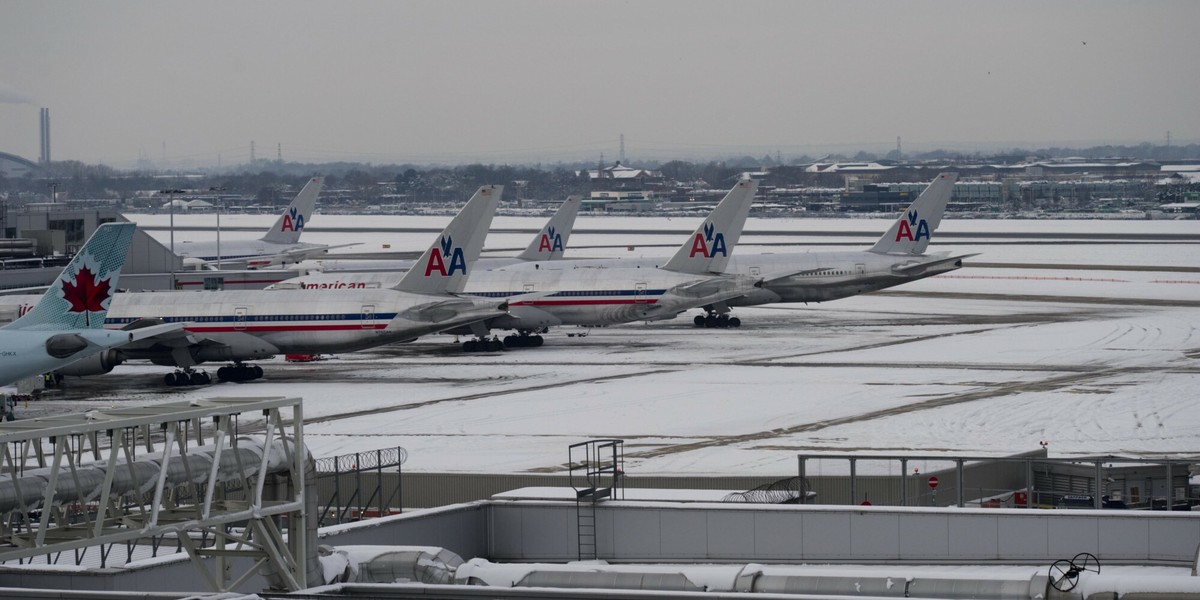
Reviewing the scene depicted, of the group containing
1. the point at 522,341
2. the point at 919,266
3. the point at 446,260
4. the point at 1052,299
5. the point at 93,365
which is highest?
the point at 446,260

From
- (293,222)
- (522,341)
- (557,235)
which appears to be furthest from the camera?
(293,222)

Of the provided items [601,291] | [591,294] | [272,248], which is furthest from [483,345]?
[272,248]

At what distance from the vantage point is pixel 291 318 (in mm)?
64625

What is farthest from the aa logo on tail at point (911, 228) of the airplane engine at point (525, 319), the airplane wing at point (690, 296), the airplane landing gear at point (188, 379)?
the airplane landing gear at point (188, 379)

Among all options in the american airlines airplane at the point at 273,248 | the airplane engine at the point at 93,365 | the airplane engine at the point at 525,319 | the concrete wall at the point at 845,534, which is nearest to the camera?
the concrete wall at the point at 845,534

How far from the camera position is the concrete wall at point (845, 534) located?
2664 centimetres

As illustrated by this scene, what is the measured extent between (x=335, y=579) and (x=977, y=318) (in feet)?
231

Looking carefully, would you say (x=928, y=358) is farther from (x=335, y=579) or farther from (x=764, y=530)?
(x=335, y=579)

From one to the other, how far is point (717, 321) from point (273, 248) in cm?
5891

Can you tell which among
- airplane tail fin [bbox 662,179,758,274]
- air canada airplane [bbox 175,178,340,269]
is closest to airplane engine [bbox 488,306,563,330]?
airplane tail fin [bbox 662,179,758,274]

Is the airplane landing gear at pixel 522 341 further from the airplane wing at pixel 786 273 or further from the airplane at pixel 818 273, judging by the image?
the airplane wing at pixel 786 273

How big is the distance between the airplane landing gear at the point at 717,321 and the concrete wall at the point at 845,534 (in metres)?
57.8

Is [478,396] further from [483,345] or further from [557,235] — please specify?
[557,235]

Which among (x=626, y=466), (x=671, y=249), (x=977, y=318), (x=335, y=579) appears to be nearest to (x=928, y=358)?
(x=977, y=318)
